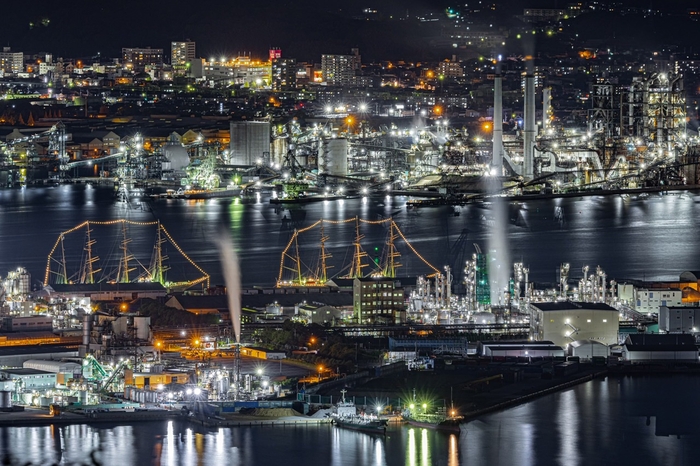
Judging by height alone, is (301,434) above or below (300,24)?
below

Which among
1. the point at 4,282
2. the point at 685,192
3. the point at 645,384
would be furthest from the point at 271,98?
the point at 645,384

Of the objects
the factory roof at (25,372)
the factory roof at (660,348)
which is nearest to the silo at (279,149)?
the factory roof at (660,348)

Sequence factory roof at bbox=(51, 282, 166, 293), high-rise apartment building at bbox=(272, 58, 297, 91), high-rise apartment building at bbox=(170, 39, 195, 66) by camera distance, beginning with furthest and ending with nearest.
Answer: high-rise apartment building at bbox=(170, 39, 195, 66) < high-rise apartment building at bbox=(272, 58, 297, 91) < factory roof at bbox=(51, 282, 166, 293)

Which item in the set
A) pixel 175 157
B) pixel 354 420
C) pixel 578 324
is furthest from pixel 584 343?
pixel 175 157

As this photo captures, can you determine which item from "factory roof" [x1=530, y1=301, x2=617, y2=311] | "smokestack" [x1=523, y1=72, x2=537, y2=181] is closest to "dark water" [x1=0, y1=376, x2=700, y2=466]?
"factory roof" [x1=530, y1=301, x2=617, y2=311]

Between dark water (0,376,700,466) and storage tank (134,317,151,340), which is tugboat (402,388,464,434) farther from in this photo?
storage tank (134,317,151,340)

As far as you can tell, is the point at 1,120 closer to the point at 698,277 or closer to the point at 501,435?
the point at 698,277

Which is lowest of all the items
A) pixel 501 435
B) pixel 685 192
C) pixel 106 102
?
pixel 501 435
